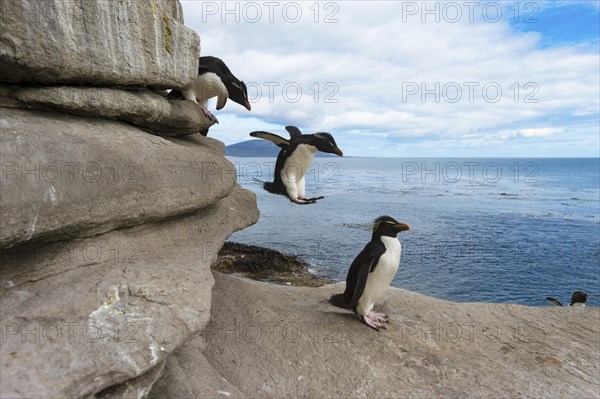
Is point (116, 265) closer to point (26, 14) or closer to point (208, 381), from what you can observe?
point (208, 381)

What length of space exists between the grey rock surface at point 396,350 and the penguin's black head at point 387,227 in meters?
1.66

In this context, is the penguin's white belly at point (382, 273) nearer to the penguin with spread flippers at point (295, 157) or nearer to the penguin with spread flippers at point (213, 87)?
the penguin with spread flippers at point (295, 157)

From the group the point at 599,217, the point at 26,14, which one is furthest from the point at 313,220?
the point at 26,14

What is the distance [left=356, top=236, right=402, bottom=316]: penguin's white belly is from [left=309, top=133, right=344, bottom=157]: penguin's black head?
6.01 feet

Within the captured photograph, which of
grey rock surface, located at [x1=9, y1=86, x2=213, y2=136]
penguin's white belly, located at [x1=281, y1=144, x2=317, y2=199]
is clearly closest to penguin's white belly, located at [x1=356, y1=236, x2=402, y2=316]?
penguin's white belly, located at [x1=281, y1=144, x2=317, y2=199]

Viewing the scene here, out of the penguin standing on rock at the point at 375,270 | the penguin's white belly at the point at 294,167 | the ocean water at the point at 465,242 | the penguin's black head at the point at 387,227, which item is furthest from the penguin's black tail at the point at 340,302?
the ocean water at the point at 465,242

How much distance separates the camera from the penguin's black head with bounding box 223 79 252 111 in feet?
25.9

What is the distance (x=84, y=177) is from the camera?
4.81 m

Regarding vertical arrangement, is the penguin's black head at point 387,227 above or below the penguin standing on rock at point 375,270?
above

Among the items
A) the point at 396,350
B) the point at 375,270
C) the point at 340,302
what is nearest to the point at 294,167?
the point at 375,270

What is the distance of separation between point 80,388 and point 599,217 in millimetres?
42782

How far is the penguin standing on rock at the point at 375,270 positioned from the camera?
7.32m

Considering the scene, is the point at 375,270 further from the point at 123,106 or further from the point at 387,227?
the point at 123,106

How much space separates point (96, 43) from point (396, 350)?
620 cm
